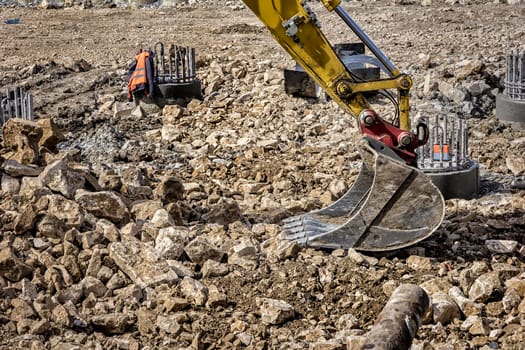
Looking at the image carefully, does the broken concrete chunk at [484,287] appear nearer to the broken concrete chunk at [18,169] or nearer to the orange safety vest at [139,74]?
the broken concrete chunk at [18,169]

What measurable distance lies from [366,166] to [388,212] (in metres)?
0.50

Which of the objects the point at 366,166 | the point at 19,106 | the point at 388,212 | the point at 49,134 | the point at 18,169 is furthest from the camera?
the point at 19,106

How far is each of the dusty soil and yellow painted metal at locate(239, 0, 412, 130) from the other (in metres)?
1.22

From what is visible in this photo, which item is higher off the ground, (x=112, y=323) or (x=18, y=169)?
(x=18, y=169)

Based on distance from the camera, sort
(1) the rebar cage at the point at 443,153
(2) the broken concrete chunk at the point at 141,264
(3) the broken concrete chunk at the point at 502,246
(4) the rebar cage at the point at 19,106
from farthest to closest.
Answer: (4) the rebar cage at the point at 19,106 → (1) the rebar cage at the point at 443,153 → (3) the broken concrete chunk at the point at 502,246 → (2) the broken concrete chunk at the point at 141,264

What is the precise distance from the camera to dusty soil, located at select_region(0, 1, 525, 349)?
5492mm

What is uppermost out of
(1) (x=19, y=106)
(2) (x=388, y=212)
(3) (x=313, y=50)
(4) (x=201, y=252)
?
(3) (x=313, y=50)

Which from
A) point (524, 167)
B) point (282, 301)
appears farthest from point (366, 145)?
point (524, 167)

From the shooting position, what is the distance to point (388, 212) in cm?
643

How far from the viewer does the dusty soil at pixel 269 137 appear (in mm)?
5492

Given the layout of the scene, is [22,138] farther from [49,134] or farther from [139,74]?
[139,74]

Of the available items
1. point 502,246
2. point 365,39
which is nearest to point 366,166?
point 365,39

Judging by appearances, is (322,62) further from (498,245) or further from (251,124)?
(251,124)

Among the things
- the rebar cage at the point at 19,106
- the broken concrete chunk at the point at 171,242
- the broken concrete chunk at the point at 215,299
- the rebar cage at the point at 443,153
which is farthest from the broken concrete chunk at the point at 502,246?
the rebar cage at the point at 19,106
